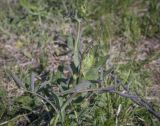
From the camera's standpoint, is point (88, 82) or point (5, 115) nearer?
point (88, 82)

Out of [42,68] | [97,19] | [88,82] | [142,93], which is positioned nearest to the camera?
[88,82]

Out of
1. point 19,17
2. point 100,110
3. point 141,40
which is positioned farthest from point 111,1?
point 100,110

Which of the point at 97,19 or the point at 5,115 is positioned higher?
the point at 97,19

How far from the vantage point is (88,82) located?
5.57 feet

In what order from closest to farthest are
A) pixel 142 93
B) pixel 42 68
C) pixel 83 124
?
1. pixel 83 124
2. pixel 142 93
3. pixel 42 68

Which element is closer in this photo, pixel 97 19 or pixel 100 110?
pixel 100 110

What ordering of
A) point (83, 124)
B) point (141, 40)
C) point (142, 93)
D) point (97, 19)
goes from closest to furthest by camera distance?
1. point (83, 124)
2. point (142, 93)
3. point (141, 40)
4. point (97, 19)

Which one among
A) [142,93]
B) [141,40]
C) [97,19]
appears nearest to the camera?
[142,93]

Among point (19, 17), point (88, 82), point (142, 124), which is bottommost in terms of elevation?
point (142, 124)

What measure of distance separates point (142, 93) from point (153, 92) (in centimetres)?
8

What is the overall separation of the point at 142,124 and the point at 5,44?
122cm

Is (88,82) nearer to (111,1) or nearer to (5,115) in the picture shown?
(5,115)

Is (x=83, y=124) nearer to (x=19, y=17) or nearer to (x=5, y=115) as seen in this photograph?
(x=5, y=115)

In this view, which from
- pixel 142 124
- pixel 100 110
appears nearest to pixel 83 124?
pixel 100 110
